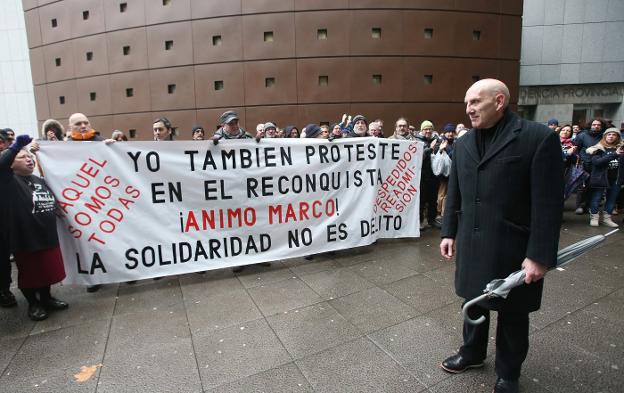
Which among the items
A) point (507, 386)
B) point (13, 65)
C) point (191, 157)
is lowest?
point (507, 386)

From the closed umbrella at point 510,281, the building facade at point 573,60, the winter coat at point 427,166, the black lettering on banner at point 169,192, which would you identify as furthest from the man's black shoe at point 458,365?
A: the building facade at point 573,60

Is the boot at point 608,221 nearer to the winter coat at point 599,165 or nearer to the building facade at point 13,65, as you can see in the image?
the winter coat at point 599,165

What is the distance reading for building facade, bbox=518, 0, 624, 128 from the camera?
15.3 m

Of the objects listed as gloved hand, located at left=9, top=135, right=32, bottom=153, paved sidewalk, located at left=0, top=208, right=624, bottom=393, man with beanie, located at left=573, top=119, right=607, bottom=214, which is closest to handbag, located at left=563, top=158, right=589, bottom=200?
man with beanie, located at left=573, top=119, right=607, bottom=214

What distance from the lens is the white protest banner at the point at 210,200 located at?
3.69 meters

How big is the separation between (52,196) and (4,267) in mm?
949

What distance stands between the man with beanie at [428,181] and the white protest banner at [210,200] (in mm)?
1142

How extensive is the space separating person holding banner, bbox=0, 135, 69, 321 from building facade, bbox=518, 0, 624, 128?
18469 mm

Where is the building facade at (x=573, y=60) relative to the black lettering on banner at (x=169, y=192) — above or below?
above

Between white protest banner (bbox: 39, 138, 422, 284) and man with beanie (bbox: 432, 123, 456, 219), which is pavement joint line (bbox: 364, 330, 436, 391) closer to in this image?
white protest banner (bbox: 39, 138, 422, 284)

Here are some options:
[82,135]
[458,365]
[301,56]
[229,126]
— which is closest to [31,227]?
[82,135]

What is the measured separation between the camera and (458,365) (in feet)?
7.85

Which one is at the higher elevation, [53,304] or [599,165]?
[599,165]

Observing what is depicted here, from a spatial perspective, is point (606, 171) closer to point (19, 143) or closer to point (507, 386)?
point (507, 386)
